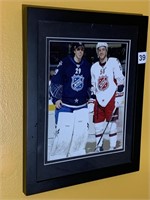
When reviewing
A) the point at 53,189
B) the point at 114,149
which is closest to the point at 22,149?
the point at 53,189

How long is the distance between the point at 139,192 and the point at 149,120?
29cm

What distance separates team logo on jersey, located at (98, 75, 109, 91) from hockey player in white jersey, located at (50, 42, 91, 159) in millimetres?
42

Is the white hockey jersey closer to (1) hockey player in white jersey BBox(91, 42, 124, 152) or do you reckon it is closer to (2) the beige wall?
(1) hockey player in white jersey BBox(91, 42, 124, 152)

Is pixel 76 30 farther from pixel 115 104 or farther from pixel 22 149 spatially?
pixel 22 149

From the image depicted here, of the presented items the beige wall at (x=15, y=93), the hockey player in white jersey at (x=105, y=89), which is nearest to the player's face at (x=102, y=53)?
the hockey player in white jersey at (x=105, y=89)

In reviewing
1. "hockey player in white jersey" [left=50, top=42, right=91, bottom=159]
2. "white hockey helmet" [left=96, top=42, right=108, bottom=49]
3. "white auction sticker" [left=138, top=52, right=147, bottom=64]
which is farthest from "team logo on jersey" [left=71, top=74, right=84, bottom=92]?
"white auction sticker" [left=138, top=52, right=147, bottom=64]

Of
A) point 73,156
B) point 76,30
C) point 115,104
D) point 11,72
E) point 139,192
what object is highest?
point 76,30

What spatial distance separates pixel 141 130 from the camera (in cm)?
130

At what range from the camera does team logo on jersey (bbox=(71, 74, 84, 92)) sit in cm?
109

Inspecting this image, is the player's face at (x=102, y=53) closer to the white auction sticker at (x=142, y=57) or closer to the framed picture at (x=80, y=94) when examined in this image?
the framed picture at (x=80, y=94)

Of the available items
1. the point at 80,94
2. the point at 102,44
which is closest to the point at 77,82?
the point at 80,94

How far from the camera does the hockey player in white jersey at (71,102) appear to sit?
1.07 m

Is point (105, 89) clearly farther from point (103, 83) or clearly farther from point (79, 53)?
point (79, 53)

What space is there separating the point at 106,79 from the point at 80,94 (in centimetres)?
11
